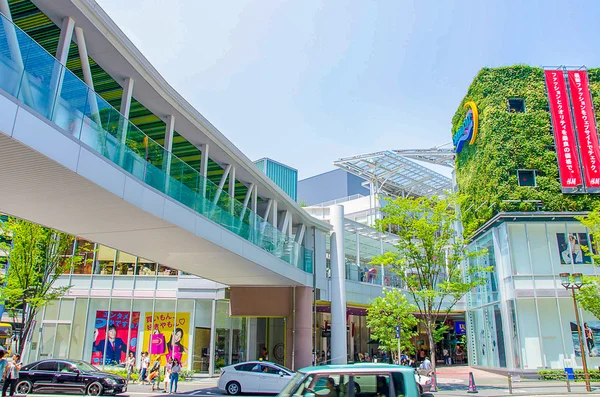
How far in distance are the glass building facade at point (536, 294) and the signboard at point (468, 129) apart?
6.60 meters

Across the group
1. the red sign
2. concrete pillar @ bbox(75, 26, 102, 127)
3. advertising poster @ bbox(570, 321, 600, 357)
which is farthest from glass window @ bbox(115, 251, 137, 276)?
the red sign

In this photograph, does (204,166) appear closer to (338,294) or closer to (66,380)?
(66,380)

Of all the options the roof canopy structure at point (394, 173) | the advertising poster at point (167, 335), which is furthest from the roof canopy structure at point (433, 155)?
the advertising poster at point (167, 335)

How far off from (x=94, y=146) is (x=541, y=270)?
26.1 meters

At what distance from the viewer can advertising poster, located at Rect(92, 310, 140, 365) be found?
27706mm

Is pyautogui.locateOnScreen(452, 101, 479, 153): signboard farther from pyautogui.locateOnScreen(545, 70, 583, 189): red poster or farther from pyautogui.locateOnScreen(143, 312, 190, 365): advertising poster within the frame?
→ pyautogui.locateOnScreen(143, 312, 190, 365): advertising poster

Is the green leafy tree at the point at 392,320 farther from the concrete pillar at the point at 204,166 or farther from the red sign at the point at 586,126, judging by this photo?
the red sign at the point at 586,126

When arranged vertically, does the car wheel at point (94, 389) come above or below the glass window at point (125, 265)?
below

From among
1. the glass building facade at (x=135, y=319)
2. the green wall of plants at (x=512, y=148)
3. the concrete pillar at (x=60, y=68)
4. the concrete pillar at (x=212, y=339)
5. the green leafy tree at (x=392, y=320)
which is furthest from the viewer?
the green wall of plants at (x=512, y=148)

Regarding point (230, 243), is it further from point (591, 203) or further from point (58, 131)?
point (591, 203)

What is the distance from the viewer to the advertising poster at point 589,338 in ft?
86.0

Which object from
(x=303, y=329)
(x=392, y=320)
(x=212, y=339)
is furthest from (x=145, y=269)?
(x=392, y=320)

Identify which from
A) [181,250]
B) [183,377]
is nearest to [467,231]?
[181,250]

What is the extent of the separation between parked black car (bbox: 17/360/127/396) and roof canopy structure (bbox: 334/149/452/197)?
29.7 metres
